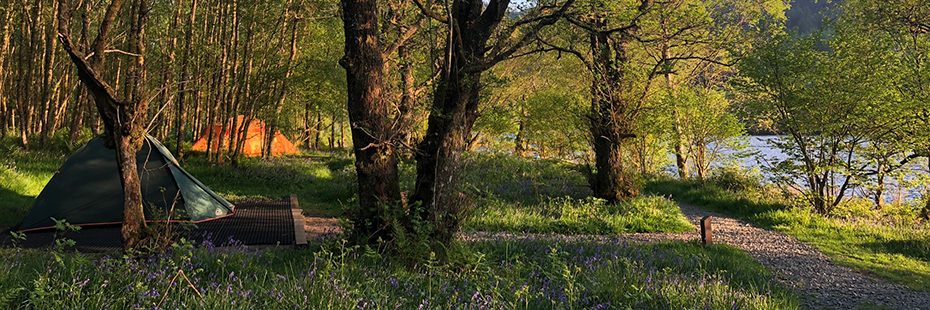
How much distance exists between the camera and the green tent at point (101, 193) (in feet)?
26.6

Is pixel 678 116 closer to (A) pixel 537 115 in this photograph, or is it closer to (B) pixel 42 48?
(A) pixel 537 115

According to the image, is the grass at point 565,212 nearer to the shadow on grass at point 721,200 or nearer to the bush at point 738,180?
the shadow on grass at point 721,200

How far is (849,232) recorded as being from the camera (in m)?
10.0

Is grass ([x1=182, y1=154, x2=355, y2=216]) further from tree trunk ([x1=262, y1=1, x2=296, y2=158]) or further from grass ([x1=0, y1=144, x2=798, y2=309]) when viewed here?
grass ([x1=0, y1=144, x2=798, y2=309])

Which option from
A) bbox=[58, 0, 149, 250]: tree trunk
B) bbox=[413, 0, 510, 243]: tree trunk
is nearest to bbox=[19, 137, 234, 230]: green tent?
bbox=[58, 0, 149, 250]: tree trunk

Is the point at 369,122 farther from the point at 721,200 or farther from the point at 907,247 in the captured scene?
the point at 721,200

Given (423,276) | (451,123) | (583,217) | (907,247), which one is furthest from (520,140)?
(423,276)

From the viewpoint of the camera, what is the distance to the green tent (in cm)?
810

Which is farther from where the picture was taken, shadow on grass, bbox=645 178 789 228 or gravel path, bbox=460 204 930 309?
shadow on grass, bbox=645 178 789 228

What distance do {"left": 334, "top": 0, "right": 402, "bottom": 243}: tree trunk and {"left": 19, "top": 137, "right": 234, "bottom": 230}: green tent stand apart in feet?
11.8

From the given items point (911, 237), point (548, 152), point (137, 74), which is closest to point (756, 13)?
point (911, 237)

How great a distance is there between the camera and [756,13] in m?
15.7

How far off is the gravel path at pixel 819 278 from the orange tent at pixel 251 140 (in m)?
12.4

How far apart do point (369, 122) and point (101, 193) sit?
5395mm
